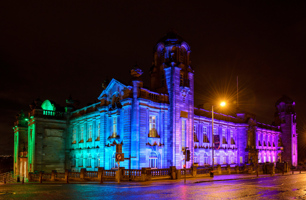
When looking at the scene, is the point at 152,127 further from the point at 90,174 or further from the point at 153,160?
the point at 90,174

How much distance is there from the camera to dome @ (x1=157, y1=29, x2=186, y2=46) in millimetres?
37325

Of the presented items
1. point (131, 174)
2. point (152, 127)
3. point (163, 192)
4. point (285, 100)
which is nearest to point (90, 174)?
point (131, 174)

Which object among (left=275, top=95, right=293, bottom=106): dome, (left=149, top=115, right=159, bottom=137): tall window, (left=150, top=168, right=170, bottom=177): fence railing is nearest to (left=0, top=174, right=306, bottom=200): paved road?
(left=150, top=168, right=170, bottom=177): fence railing

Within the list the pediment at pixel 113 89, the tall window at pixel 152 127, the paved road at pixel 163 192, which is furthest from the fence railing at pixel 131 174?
the pediment at pixel 113 89

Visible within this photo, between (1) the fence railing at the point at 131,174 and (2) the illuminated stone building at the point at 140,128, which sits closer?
(1) the fence railing at the point at 131,174

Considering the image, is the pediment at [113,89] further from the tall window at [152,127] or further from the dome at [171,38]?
the dome at [171,38]

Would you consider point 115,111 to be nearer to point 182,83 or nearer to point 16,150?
point 182,83

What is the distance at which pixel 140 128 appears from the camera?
103ft

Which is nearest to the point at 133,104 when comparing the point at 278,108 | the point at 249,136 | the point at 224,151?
the point at 224,151

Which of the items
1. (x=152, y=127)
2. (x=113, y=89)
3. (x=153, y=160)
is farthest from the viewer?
(x=113, y=89)

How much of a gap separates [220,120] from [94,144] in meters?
21.3

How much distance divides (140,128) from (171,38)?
534 inches

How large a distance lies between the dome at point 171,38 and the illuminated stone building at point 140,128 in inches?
5.3

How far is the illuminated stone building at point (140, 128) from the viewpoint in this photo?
104 feet
